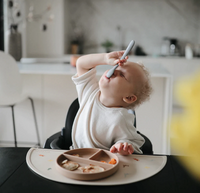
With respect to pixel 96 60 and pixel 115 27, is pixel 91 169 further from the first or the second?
pixel 115 27

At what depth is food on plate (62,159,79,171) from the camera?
2.44 ft

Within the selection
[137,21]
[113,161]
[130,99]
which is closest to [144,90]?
[130,99]

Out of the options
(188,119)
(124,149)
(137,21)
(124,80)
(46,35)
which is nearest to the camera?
(188,119)

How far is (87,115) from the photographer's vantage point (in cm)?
115

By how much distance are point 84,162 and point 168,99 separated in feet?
5.48

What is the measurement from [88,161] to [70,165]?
5 centimetres

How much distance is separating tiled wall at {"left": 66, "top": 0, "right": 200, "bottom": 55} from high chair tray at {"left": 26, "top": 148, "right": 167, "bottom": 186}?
433cm

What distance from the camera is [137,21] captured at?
16.2 ft

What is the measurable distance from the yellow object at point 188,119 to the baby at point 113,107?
73cm

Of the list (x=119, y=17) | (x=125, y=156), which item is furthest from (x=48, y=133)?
(x=119, y=17)

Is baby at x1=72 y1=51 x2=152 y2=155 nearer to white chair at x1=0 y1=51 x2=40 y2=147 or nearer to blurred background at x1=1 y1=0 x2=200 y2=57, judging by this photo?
white chair at x1=0 y1=51 x2=40 y2=147

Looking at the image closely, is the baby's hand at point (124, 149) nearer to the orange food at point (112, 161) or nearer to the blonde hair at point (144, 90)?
the orange food at point (112, 161)

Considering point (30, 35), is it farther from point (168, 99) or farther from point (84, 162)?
point (84, 162)

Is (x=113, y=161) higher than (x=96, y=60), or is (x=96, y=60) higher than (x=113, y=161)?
(x=96, y=60)
